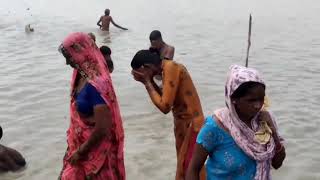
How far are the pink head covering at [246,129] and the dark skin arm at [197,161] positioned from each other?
20 cm

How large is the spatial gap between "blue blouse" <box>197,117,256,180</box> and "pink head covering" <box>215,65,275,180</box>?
36 millimetres

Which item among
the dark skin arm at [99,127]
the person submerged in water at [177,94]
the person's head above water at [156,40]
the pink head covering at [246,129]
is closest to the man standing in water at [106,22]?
the person's head above water at [156,40]

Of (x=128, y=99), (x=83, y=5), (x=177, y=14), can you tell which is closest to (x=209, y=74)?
(x=128, y=99)

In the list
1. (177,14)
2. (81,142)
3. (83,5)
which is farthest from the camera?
(83,5)

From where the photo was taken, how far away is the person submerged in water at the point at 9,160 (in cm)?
593

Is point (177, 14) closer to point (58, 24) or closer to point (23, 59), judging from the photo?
point (58, 24)

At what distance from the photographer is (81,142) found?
338 cm

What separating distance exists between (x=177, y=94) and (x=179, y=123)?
9.8 inches

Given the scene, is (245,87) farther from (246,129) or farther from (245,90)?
(246,129)

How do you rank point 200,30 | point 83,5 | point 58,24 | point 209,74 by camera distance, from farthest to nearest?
point 83,5 → point 58,24 → point 200,30 → point 209,74

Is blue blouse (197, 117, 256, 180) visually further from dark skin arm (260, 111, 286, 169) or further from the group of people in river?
dark skin arm (260, 111, 286, 169)

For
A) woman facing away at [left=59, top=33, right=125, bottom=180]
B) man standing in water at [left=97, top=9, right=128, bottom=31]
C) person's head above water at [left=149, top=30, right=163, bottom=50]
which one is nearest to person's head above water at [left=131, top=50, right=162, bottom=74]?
woman facing away at [left=59, top=33, right=125, bottom=180]

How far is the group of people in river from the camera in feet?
8.36

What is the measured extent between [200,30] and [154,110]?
10476 mm
